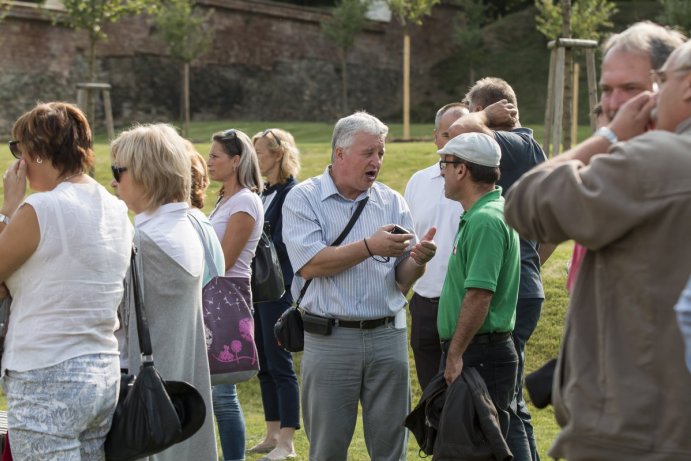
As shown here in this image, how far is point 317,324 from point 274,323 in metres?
2.21

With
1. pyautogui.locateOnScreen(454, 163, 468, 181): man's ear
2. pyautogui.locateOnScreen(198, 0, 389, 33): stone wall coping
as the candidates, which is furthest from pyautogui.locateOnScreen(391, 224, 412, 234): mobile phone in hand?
pyautogui.locateOnScreen(198, 0, 389, 33): stone wall coping

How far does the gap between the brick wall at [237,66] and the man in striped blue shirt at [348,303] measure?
1203 inches

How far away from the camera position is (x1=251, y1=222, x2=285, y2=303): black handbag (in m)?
6.82

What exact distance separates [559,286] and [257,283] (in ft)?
14.7

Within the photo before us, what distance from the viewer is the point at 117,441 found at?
14.2ft

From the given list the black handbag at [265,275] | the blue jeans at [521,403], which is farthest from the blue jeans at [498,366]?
the black handbag at [265,275]

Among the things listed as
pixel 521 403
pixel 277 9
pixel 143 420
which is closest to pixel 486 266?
pixel 521 403

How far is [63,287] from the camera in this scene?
→ 165 inches

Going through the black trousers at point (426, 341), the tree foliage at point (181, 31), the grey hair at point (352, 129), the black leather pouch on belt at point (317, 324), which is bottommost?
the black trousers at point (426, 341)

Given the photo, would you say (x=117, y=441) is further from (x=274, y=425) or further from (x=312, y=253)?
(x=274, y=425)

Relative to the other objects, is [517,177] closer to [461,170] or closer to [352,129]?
[461,170]

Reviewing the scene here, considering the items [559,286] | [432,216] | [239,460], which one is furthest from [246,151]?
[559,286]

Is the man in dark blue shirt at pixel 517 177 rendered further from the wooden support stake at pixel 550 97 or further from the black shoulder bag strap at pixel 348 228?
the wooden support stake at pixel 550 97

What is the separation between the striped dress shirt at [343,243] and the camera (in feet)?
17.5
